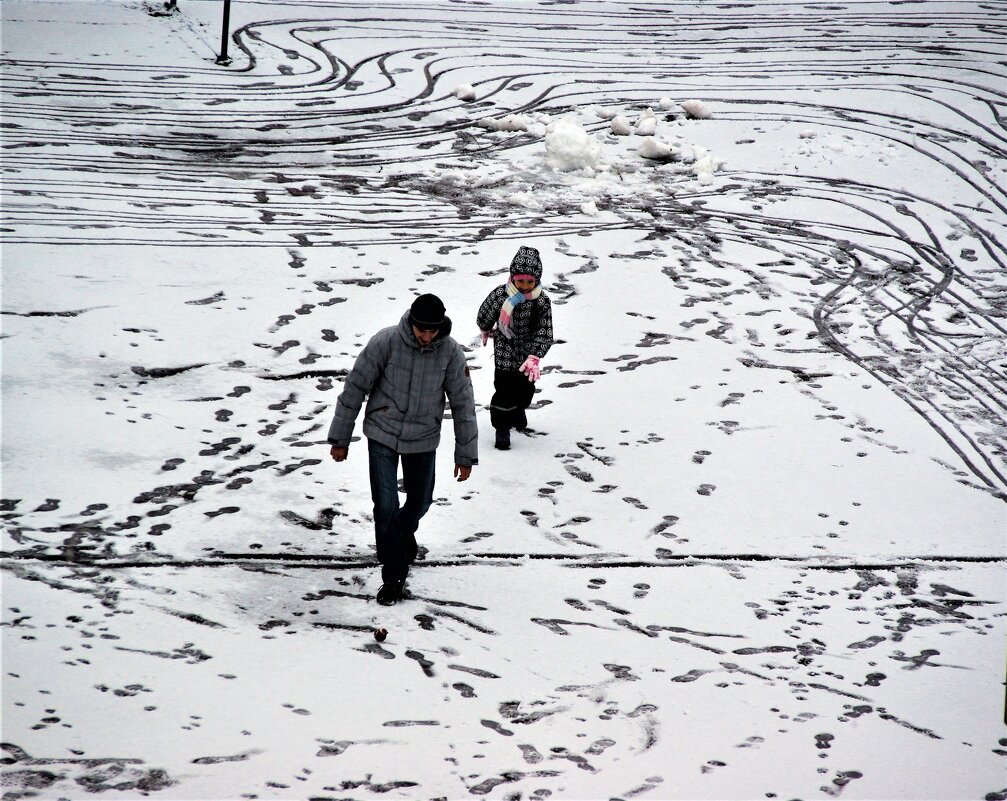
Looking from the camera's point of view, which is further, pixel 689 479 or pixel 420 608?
pixel 689 479

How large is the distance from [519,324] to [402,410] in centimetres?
190

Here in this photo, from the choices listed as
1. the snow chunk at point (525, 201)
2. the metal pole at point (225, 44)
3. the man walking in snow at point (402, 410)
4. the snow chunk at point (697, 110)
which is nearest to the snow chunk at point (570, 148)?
the snow chunk at point (525, 201)

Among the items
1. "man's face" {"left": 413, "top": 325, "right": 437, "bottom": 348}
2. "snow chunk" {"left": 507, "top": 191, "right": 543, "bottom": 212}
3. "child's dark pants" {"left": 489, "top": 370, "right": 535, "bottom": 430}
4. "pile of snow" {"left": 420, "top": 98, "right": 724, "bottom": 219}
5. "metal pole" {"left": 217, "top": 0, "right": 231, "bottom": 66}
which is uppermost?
"metal pole" {"left": 217, "top": 0, "right": 231, "bottom": 66}

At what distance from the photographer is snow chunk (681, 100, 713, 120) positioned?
13.1 metres

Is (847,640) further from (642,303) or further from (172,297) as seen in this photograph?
(172,297)

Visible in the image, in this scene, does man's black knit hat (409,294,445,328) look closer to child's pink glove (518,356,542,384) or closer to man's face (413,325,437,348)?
man's face (413,325,437,348)

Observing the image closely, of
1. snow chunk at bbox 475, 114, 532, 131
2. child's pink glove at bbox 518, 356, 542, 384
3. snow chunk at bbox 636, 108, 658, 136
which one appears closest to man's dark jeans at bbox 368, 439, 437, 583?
child's pink glove at bbox 518, 356, 542, 384

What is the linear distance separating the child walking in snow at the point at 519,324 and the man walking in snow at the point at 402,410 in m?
1.58

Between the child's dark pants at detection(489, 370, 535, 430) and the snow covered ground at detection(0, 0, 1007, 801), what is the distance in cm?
23

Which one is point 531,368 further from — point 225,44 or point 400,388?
point 225,44

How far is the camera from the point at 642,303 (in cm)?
909

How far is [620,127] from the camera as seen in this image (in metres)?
12.6

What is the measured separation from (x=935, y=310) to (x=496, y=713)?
6699mm

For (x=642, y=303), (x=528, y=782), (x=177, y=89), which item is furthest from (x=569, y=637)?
(x=177, y=89)
